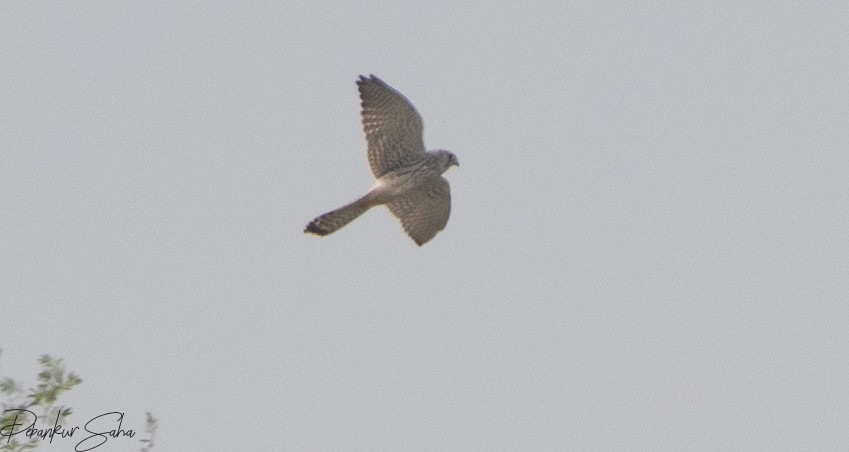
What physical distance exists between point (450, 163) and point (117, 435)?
6.58m

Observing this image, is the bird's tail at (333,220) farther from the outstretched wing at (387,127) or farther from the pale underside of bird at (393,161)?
the outstretched wing at (387,127)

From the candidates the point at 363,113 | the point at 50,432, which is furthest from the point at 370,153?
the point at 50,432

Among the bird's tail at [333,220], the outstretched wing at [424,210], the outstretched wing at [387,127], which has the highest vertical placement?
the outstretched wing at [387,127]

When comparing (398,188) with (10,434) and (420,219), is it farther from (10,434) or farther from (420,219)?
(10,434)

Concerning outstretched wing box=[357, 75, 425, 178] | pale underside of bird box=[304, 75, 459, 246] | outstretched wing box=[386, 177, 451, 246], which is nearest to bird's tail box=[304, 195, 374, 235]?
pale underside of bird box=[304, 75, 459, 246]

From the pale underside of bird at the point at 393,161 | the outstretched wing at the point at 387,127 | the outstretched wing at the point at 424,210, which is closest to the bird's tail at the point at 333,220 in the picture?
the pale underside of bird at the point at 393,161

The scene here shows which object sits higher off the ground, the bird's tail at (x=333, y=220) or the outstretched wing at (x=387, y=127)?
the outstretched wing at (x=387, y=127)

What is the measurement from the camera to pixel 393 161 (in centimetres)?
1476

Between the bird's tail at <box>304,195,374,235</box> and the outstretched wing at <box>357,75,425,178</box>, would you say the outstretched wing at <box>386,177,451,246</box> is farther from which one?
the bird's tail at <box>304,195,374,235</box>

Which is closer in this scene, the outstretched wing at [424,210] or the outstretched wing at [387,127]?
the outstretched wing at [387,127]

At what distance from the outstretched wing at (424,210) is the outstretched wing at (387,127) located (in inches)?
20.6

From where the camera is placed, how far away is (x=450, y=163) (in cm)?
1483

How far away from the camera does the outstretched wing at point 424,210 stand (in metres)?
15.2

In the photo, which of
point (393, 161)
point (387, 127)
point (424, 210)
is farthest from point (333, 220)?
point (424, 210)
